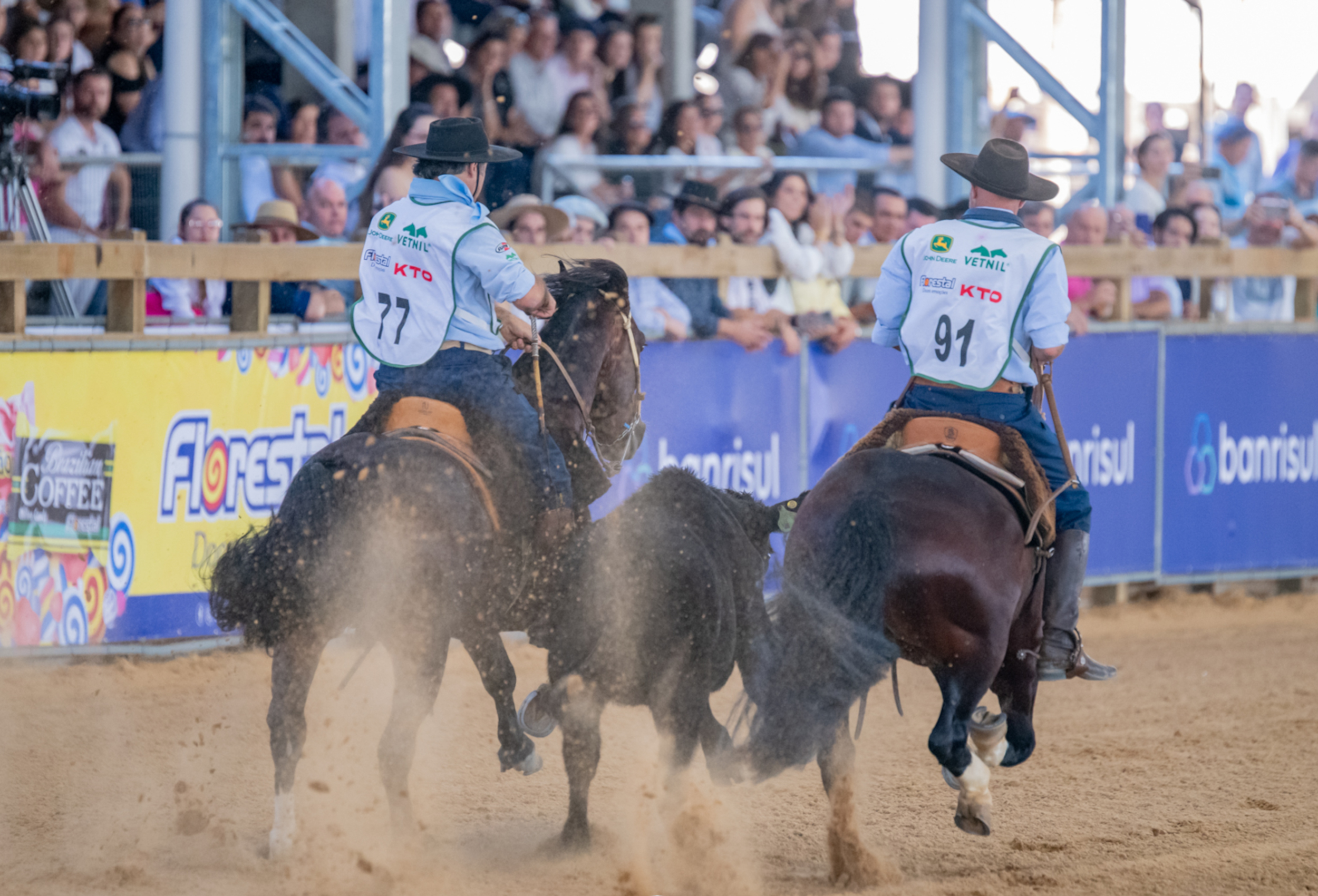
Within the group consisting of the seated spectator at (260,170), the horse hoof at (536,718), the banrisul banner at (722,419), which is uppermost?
the seated spectator at (260,170)

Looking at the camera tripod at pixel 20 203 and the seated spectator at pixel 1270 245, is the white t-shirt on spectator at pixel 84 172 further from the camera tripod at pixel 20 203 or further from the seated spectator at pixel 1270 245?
the seated spectator at pixel 1270 245

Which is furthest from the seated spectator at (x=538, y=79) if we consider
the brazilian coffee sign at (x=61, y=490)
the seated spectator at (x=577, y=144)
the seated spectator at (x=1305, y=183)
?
the seated spectator at (x=1305, y=183)

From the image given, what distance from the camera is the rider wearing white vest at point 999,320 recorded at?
528 cm

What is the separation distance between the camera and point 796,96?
12031 mm

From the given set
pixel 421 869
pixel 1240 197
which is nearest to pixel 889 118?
pixel 1240 197

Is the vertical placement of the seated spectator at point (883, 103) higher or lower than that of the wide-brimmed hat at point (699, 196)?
higher

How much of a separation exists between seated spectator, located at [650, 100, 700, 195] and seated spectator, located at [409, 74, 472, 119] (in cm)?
158

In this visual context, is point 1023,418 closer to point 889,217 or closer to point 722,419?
point 722,419

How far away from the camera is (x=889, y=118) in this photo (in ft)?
41.0

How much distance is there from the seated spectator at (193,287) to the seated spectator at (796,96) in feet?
16.0

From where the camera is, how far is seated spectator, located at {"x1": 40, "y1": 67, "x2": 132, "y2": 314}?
28.6ft

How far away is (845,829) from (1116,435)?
5232mm

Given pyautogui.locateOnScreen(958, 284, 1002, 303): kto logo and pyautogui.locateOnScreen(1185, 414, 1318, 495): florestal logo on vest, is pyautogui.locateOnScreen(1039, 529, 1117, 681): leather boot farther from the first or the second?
pyautogui.locateOnScreen(1185, 414, 1318, 495): florestal logo on vest

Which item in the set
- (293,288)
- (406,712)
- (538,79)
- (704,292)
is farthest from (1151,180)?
(406,712)
